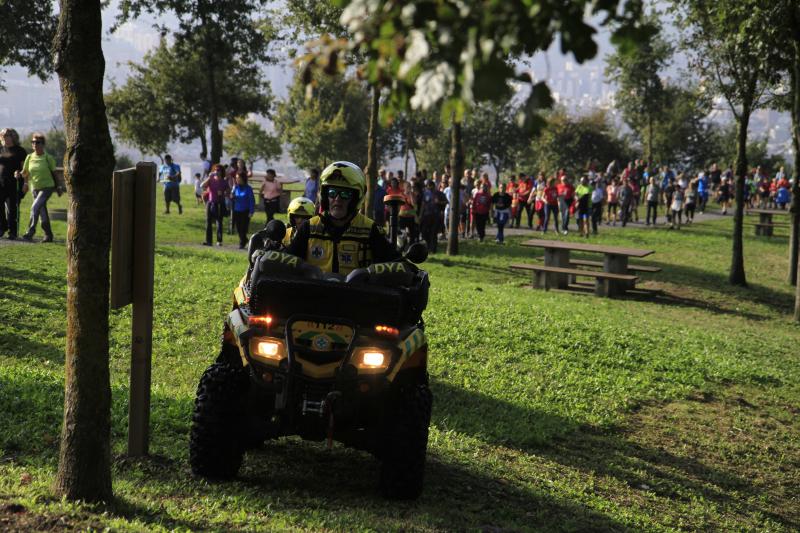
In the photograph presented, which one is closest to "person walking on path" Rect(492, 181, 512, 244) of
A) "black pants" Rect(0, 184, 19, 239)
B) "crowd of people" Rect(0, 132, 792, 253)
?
"crowd of people" Rect(0, 132, 792, 253)

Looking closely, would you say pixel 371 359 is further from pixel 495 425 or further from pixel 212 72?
pixel 212 72

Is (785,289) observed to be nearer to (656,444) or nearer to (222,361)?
(656,444)

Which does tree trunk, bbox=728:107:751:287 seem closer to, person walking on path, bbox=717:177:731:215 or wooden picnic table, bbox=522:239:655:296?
wooden picnic table, bbox=522:239:655:296

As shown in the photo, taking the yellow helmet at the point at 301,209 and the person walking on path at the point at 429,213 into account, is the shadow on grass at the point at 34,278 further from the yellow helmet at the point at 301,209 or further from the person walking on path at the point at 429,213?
the person walking on path at the point at 429,213

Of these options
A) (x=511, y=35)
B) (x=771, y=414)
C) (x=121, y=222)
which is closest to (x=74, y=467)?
(x=121, y=222)

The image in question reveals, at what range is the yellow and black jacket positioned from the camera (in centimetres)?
716

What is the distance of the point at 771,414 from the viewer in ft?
→ 34.4

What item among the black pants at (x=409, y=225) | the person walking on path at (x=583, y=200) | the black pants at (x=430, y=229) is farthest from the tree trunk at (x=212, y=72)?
the black pants at (x=409, y=225)

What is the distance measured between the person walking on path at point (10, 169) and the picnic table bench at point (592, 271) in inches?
370

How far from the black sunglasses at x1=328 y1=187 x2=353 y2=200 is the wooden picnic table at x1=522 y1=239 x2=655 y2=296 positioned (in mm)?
11692

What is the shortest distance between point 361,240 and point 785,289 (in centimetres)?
1760

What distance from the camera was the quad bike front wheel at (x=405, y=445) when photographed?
19.9ft

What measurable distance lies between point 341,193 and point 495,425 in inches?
111

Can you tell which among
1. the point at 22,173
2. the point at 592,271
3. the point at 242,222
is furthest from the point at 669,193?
the point at 22,173
